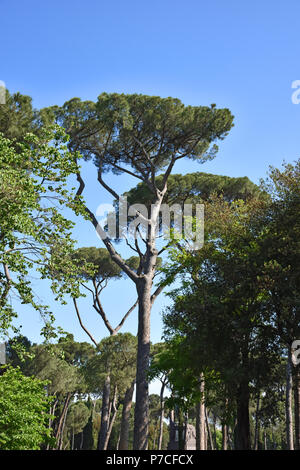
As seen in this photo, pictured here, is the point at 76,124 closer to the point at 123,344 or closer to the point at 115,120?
the point at 115,120

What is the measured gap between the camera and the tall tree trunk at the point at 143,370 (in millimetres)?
17125

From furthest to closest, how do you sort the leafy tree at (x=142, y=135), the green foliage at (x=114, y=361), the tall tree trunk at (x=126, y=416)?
the tall tree trunk at (x=126, y=416) < the green foliage at (x=114, y=361) < the leafy tree at (x=142, y=135)

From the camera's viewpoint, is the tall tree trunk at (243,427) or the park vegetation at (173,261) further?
the tall tree trunk at (243,427)

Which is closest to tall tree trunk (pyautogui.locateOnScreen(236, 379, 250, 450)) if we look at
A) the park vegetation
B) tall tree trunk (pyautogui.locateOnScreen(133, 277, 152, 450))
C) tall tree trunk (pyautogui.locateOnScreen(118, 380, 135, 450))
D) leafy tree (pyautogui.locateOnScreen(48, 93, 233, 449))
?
the park vegetation

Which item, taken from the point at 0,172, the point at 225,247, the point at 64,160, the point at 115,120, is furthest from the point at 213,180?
the point at 0,172

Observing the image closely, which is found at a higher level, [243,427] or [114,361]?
[114,361]

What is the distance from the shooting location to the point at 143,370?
17.8 metres

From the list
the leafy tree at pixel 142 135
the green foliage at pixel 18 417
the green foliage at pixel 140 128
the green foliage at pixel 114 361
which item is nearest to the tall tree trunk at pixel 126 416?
the green foliage at pixel 114 361

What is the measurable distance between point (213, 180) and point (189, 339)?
456 inches

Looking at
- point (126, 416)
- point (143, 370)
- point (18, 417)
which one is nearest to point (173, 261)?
point (143, 370)

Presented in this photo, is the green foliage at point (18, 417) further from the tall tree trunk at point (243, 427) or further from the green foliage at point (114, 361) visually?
the green foliage at point (114, 361)

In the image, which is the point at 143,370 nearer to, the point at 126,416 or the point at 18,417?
the point at 18,417

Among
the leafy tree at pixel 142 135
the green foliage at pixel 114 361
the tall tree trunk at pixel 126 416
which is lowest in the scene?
the tall tree trunk at pixel 126 416

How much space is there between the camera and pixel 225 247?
15.1 meters
